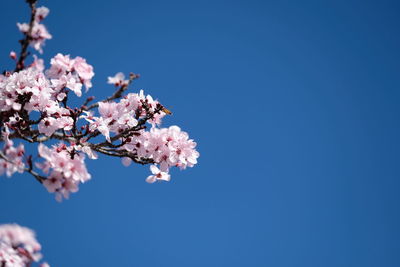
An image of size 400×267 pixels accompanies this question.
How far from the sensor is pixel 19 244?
17.4ft

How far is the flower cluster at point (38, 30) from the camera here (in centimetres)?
541

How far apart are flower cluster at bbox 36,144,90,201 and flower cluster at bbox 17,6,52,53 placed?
2.36 m

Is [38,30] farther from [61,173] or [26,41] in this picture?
[61,173]

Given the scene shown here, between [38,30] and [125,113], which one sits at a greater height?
[38,30]

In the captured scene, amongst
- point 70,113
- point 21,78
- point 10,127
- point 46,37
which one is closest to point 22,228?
point 10,127

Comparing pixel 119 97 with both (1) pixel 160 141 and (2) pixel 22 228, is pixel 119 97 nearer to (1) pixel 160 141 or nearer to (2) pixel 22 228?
(1) pixel 160 141

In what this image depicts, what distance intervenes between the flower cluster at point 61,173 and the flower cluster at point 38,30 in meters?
2.36

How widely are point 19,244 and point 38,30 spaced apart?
145 inches

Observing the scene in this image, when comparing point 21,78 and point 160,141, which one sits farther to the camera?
point 160,141

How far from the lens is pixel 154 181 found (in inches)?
229

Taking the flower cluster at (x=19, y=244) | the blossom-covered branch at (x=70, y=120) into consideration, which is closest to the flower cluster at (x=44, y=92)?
the blossom-covered branch at (x=70, y=120)

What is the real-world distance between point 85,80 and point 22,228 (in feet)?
9.03

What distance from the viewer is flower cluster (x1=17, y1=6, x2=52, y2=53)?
5.41 m

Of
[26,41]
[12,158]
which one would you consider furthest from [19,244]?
[26,41]
